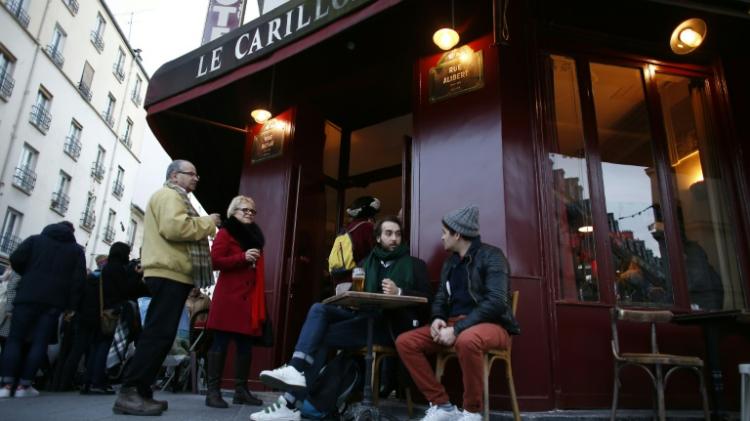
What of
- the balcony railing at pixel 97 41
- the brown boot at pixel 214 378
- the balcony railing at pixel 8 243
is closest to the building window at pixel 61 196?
the balcony railing at pixel 8 243

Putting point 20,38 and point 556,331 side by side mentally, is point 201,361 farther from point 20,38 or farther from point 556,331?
point 20,38

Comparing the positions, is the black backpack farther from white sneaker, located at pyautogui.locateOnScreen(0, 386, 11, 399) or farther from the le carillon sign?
white sneaker, located at pyautogui.locateOnScreen(0, 386, 11, 399)

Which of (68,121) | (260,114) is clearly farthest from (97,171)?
(260,114)

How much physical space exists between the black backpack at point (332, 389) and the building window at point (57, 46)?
20110 millimetres

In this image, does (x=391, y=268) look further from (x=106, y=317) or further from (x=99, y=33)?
(x=99, y=33)

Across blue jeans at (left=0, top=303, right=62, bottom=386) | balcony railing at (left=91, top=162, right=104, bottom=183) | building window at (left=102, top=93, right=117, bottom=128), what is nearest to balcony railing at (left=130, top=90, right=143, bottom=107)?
building window at (left=102, top=93, right=117, bottom=128)

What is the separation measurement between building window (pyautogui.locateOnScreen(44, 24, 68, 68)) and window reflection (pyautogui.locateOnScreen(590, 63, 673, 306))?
2019 cm

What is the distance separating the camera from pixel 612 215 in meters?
4.54

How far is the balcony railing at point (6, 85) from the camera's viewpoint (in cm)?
1605

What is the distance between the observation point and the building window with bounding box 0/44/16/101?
52.7 feet

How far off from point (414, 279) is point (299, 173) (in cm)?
276

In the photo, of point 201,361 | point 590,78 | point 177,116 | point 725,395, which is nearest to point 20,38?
point 177,116

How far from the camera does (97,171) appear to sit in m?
23.0

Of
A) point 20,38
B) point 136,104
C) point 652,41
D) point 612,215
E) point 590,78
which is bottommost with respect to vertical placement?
point 612,215
